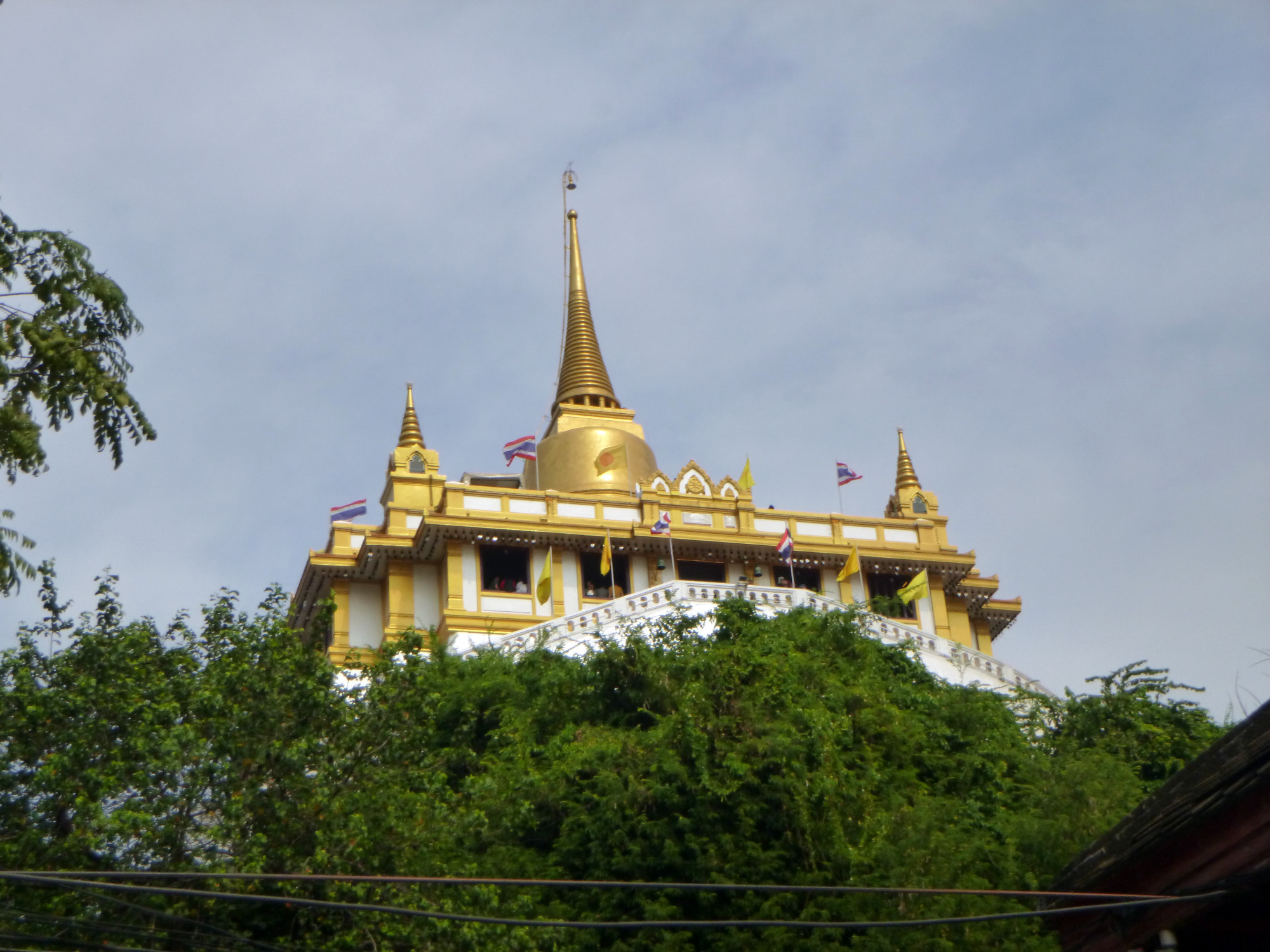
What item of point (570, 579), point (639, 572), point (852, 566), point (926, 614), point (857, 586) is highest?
point (639, 572)

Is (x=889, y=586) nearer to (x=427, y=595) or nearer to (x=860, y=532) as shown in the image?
(x=860, y=532)

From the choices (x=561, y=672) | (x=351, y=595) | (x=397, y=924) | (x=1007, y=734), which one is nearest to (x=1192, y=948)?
(x=397, y=924)

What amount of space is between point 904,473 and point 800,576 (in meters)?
6.44

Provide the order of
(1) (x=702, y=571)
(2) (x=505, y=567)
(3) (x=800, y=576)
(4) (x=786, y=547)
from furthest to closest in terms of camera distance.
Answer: (3) (x=800, y=576), (1) (x=702, y=571), (2) (x=505, y=567), (4) (x=786, y=547)

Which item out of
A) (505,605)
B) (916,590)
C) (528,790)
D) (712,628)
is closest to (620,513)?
(505,605)

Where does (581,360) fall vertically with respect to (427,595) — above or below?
above

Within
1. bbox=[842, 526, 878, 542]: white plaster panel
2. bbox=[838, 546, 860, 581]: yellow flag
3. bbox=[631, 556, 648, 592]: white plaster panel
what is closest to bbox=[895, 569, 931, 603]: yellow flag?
bbox=[838, 546, 860, 581]: yellow flag

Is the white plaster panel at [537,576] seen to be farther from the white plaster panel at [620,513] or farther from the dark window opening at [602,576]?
the white plaster panel at [620,513]

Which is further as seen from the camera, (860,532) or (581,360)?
(581,360)

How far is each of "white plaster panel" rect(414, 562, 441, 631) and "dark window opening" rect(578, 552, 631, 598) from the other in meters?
3.52

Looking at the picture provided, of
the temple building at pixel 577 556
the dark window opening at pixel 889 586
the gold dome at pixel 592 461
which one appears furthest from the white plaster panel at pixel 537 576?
the dark window opening at pixel 889 586

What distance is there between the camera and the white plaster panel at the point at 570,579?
41.2 metres

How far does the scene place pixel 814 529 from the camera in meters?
44.4

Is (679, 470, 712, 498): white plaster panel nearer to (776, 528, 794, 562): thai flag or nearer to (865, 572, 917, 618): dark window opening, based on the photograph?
(776, 528, 794, 562): thai flag
